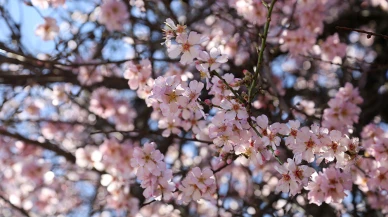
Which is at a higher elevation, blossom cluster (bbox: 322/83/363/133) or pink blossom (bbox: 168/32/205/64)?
pink blossom (bbox: 168/32/205/64)

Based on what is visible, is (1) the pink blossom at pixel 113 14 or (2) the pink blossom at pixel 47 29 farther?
(2) the pink blossom at pixel 47 29

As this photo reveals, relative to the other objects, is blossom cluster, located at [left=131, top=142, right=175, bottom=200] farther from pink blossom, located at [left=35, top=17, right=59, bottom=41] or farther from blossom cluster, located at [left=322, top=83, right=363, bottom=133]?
pink blossom, located at [left=35, top=17, right=59, bottom=41]

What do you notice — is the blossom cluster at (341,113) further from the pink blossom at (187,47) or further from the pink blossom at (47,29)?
the pink blossom at (47,29)

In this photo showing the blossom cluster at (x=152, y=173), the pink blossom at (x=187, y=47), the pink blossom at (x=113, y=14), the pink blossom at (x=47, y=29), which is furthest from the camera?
the pink blossom at (x=47, y=29)

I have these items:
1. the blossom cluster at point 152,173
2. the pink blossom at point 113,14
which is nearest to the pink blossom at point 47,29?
the pink blossom at point 113,14

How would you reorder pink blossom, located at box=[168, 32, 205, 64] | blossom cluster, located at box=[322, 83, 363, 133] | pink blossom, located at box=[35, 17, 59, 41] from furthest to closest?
pink blossom, located at box=[35, 17, 59, 41], blossom cluster, located at box=[322, 83, 363, 133], pink blossom, located at box=[168, 32, 205, 64]

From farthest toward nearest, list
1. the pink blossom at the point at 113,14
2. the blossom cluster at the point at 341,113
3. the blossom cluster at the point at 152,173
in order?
the pink blossom at the point at 113,14
the blossom cluster at the point at 341,113
the blossom cluster at the point at 152,173

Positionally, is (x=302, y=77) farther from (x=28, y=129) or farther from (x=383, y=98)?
(x=28, y=129)

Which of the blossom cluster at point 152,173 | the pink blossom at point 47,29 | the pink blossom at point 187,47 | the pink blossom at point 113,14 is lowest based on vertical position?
the pink blossom at point 47,29

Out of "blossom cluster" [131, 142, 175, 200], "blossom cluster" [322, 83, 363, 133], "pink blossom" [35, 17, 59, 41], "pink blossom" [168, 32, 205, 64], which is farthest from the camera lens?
"pink blossom" [35, 17, 59, 41]

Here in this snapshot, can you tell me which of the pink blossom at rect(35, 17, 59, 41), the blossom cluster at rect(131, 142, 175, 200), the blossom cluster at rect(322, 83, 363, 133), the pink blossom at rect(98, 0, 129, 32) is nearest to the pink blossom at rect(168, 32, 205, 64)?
the blossom cluster at rect(131, 142, 175, 200)

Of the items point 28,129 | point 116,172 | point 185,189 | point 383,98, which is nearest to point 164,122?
point 185,189

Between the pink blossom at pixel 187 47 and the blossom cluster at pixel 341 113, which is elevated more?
the pink blossom at pixel 187 47

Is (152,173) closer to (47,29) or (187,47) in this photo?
(187,47)
